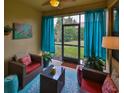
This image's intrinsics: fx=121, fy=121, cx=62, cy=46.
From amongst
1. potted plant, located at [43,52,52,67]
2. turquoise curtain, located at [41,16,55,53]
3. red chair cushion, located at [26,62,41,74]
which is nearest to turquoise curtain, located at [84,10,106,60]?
potted plant, located at [43,52,52,67]

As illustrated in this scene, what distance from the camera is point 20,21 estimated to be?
16.0 feet

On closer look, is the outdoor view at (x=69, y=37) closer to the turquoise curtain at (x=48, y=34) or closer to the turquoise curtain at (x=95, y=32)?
the turquoise curtain at (x=48, y=34)

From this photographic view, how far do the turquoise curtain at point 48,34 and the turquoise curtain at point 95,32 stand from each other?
6.20 feet

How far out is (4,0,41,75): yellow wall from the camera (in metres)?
4.25

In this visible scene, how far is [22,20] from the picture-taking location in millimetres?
4992

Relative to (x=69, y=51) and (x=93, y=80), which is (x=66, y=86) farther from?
(x=69, y=51)

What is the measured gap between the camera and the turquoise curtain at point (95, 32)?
4.54m

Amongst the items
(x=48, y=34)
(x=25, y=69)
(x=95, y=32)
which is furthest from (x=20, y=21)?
(x=95, y=32)

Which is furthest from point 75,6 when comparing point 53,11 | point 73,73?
point 73,73

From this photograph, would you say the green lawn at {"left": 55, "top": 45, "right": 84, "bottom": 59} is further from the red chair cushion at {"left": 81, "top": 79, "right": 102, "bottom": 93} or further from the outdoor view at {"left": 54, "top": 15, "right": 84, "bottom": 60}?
the red chair cushion at {"left": 81, "top": 79, "right": 102, "bottom": 93}

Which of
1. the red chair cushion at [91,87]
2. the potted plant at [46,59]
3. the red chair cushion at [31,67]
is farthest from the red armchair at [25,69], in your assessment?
the red chair cushion at [91,87]

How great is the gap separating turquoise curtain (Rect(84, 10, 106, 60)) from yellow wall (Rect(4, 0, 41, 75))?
8.07 ft

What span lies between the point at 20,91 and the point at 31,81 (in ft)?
2.07
